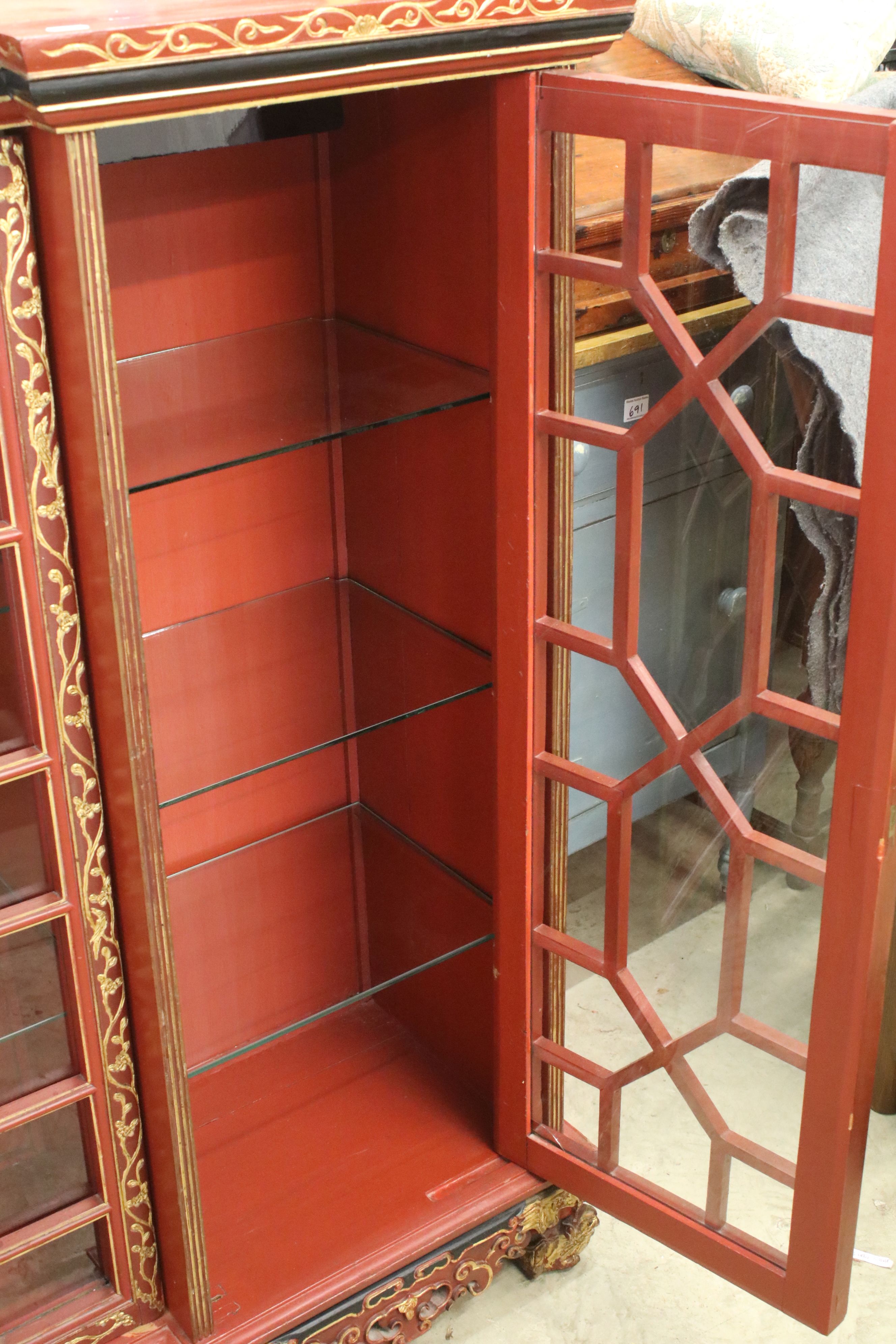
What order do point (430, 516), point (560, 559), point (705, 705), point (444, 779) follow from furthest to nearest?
point (444, 779) → point (430, 516) → point (560, 559) → point (705, 705)

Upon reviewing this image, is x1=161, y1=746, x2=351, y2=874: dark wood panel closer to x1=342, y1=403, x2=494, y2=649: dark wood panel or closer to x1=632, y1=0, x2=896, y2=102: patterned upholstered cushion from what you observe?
x1=342, y1=403, x2=494, y2=649: dark wood panel

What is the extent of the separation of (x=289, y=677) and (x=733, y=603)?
0.58 m

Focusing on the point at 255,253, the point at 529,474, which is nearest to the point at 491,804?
the point at 529,474

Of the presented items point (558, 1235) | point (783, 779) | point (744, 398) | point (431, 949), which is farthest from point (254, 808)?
point (744, 398)

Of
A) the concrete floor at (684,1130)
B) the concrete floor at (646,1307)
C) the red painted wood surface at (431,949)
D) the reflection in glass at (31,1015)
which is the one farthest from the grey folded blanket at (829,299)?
the concrete floor at (646,1307)

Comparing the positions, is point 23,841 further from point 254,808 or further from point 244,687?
point 254,808

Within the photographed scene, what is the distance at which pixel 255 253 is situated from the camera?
1.41m

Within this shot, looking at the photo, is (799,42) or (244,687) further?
(799,42)

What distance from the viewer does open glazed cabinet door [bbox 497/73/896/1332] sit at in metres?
1.01

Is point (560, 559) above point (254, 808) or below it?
above

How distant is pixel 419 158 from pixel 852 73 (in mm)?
656

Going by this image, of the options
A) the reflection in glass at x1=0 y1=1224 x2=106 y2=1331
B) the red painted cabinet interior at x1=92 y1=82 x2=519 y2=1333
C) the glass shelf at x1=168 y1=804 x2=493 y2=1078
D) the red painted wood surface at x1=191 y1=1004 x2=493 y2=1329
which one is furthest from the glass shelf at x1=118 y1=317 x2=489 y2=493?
the red painted wood surface at x1=191 y1=1004 x2=493 y2=1329

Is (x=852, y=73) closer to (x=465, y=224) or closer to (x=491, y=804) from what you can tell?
(x=465, y=224)

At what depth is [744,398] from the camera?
1.07 metres
